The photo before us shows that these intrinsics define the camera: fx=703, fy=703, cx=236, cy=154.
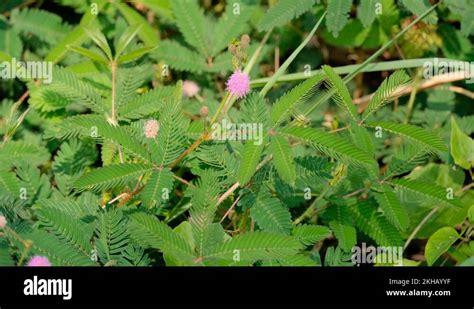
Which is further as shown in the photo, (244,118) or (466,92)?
(466,92)

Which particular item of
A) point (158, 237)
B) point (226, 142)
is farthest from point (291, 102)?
point (158, 237)

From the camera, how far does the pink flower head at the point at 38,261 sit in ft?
6.00

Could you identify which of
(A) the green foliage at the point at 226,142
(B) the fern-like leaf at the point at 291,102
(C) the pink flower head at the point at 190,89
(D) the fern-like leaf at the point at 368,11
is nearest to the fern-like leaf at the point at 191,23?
(A) the green foliage at the point at 226,142

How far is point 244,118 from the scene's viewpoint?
199cm

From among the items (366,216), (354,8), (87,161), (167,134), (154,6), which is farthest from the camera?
(354,8)

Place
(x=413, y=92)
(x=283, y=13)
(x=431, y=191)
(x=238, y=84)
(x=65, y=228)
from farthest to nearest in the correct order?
(x=413, y=92)
(x=283, y=13)
(x=431, y=191)
(x=238, y=84)
(x=65, y=228)

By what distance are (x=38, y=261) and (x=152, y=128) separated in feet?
1.63

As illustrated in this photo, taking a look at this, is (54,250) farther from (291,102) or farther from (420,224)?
(420,224)

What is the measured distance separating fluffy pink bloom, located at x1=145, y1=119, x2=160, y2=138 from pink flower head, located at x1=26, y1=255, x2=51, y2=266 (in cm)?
45

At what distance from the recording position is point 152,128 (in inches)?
80.7

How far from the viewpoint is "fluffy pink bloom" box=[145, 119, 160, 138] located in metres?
2.04
